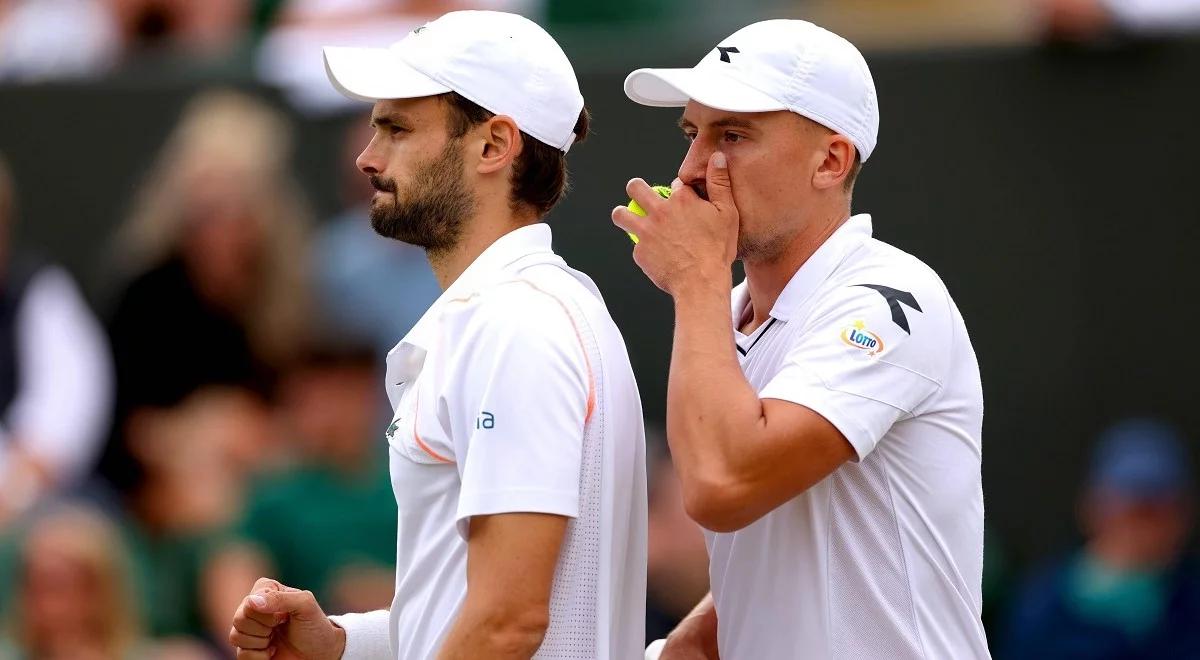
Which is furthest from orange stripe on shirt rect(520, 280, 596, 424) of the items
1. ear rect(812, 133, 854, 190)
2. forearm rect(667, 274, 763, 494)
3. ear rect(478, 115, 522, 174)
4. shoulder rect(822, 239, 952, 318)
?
ear rect(812, 133, 854, 190)

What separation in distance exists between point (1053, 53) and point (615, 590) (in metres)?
4.00

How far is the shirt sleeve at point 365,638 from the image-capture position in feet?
11.4

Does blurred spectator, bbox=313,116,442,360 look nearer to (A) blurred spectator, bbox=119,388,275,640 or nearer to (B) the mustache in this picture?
(A) blurred spectator, bbox=119,388,275,640

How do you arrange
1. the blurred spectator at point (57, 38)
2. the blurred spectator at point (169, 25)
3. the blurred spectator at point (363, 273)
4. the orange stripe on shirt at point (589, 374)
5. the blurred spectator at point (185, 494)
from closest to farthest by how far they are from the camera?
the orange stripe on shirt at point (589, 374) < the blurred spectator at point (185, 494) < the blurred spectator at point (363, 273) < the blurred spectator at point (57, 38) < the blurred spectator at point (169, 25)

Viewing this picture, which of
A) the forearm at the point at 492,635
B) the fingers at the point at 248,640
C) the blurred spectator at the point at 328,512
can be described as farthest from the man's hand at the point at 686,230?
the blurred spectator at the point at 328,512

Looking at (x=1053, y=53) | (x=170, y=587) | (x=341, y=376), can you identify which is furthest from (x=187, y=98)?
(x=1053, y=53)

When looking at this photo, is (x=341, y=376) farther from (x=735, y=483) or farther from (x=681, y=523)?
(x=735, y=483)

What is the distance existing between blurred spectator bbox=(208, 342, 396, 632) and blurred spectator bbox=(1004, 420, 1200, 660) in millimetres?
2185

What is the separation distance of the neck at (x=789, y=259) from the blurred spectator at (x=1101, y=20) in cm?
325

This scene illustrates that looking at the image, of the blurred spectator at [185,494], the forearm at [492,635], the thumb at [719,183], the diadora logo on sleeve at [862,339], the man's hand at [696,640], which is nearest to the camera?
the forearm at [492,635]

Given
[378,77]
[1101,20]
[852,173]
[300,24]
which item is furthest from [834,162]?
[300,24]

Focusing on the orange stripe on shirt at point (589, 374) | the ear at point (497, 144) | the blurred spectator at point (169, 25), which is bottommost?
the orange stripe on shirt at point (589, 374)

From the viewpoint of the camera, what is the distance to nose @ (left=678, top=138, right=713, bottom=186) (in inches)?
135

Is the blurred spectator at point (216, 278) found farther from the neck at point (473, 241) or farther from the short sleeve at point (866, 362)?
the short sleeve at point (866, 362)
